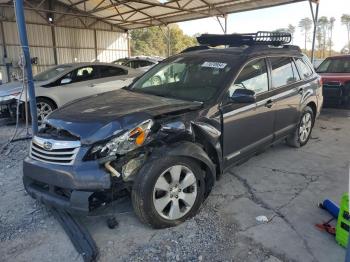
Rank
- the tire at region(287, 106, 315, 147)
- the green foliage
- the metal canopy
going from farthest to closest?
1. the green foliage
2. the metal canopy
3. the tire at region(287, 106, 315, 147)

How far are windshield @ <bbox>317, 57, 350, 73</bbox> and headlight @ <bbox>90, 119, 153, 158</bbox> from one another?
7.64 meters

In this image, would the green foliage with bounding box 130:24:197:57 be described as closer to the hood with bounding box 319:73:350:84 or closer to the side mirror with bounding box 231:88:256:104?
the hood with bounding box 319:73:350:84

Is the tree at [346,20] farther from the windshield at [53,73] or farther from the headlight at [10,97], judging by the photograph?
the headlight at [10,97]

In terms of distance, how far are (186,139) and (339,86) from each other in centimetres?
618

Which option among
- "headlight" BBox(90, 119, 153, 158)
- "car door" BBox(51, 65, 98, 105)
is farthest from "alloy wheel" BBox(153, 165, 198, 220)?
"car door" BBox(51, 65, 98, 105)

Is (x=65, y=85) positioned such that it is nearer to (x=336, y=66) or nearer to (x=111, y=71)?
(x=111, y=71)

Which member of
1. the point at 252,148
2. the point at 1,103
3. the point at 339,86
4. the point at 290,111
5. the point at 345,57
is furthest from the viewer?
the point at 345,57

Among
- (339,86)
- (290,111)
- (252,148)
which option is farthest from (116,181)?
(339,86)

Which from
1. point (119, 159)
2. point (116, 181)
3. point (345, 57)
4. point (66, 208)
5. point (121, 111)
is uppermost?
point (345, 57)

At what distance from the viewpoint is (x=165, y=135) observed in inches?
116

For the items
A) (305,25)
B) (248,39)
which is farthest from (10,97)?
(305,25)

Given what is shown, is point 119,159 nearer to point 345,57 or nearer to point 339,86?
point 339,86

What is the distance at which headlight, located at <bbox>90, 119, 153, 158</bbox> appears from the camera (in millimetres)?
2713

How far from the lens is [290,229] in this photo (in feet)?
9.98
